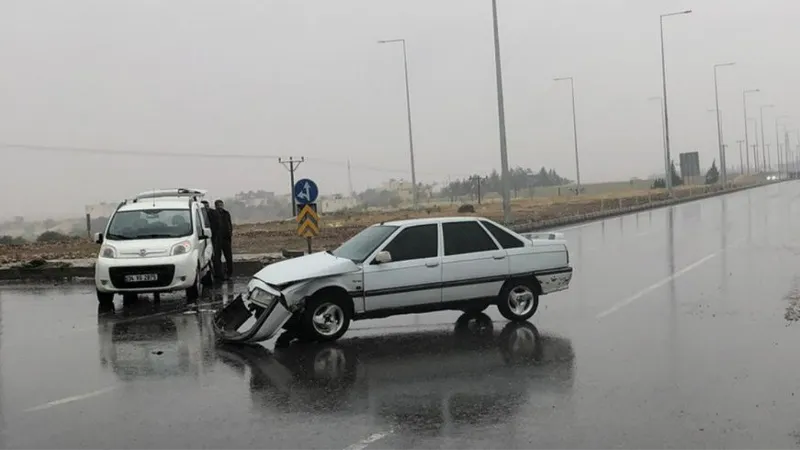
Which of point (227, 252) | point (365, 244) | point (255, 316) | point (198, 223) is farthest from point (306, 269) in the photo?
point (227, 252)

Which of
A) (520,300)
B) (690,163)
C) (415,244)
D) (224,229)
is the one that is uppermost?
(690,163)

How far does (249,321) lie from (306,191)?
8.04 meters

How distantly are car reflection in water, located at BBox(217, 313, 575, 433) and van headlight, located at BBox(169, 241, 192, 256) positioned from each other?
15.9ft

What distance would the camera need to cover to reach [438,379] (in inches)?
294

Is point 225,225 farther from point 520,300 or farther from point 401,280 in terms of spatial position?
point 520,300

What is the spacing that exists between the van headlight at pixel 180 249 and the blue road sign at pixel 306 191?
13.9 feet

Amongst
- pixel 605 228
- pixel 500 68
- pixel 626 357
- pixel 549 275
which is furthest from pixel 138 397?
pixel 605 228

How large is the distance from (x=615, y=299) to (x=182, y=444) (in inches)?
327

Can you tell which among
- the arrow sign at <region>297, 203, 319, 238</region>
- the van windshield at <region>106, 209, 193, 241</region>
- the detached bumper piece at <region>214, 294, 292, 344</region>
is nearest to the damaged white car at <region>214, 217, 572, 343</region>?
the detached bumper piece at <region>214, 294, 292, 344</region>

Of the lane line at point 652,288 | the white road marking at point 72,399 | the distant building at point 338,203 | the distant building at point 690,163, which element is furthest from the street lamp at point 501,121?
the distant building at point 690,163

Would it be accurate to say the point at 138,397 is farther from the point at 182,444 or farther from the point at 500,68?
the point at 500,68

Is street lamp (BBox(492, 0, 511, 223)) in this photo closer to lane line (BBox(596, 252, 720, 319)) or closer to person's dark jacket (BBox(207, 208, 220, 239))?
lane line (BBox(596, 252, 720, 319))

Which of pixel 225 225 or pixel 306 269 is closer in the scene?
pixel 306 269

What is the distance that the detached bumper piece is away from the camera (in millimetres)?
9102
